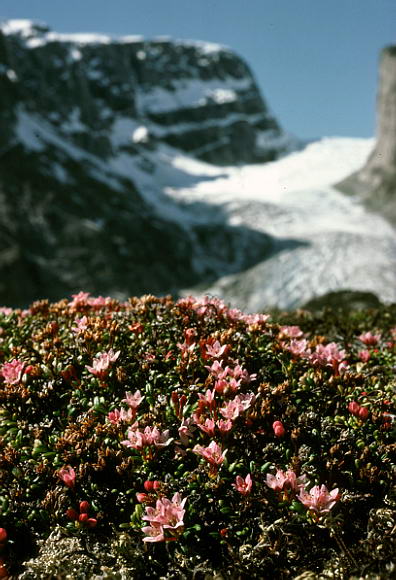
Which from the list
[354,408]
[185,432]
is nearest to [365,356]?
[354,408]

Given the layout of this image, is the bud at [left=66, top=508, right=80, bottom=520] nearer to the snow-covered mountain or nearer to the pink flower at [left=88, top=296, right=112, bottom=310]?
the pink flower at [left=88, top=296, right=112, bottom=310]

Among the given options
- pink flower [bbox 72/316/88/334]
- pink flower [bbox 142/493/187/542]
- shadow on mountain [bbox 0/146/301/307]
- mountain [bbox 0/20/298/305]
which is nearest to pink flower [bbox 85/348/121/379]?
pink flower [bbox 72/316/88/334]

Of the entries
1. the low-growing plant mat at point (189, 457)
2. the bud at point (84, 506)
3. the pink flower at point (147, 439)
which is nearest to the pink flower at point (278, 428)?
the low-growing plant mat at point (189, 457)

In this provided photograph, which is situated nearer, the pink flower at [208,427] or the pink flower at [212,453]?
the pink flower at [212,453]

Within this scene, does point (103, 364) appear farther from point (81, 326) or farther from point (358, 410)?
point (358, 410)

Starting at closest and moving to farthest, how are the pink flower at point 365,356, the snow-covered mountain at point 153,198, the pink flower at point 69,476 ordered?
the pink flower at point 69,476
the pink flower at point 365,356
the snow-covered mountain at point 153,198

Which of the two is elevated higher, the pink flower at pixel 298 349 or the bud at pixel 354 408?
the bud at pixel 354 408

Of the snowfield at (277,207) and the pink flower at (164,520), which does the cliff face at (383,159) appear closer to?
the snowfield at (277,207)
